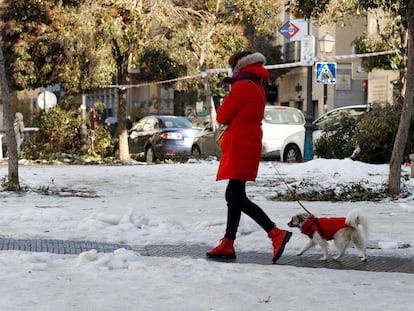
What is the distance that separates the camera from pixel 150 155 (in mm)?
24594

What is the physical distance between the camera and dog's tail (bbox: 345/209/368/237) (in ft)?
21.8

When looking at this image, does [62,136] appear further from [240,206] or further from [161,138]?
[240,206]

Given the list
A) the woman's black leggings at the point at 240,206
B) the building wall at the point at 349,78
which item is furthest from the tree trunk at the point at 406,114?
the building wall at the point at 349,78

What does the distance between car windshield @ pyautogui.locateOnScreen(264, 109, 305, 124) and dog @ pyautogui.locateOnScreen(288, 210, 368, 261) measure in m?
14.8

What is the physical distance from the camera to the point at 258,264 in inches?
255

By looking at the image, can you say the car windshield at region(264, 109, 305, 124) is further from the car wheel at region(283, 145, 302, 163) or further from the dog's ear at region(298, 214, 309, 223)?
the dog's ear at region(298, 214, 309, 223)

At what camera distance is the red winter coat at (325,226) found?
22.1 feet

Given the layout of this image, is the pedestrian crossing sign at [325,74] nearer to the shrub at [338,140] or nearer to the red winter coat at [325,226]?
the shrub at [338,140]

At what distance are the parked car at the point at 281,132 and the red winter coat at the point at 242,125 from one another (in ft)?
42.6

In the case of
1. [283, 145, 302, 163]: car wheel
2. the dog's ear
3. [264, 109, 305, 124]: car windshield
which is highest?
[264, 109, 305, 124]: car windshield

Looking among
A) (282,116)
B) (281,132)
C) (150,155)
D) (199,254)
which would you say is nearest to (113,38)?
(150,155)

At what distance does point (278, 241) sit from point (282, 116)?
15.4m

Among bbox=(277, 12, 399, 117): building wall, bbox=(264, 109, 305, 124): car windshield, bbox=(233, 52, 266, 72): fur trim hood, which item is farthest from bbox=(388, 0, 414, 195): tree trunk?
bbox=(277, 12, 399, 117): building wall

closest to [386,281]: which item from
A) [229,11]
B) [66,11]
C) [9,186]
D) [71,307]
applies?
[71,307]
